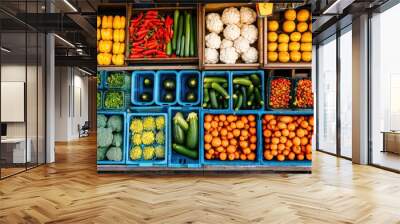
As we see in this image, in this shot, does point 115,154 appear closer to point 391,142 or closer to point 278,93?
point 278,93

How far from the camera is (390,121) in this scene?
6.62 m

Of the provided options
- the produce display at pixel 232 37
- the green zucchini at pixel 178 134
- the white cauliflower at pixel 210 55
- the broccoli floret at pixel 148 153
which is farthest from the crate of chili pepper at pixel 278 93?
the broccoli floret at pixel 148 153

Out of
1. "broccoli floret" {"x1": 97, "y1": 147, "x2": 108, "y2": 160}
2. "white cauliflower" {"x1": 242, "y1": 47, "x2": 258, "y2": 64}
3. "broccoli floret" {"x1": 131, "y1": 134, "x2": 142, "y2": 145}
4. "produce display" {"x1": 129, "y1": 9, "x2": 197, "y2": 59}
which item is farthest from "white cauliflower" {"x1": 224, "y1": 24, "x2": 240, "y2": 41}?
"broccoli floret" {"x1": 97, "y1": 147, "x2": 108, "y2": 160}

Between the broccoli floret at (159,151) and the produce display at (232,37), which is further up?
the produce display at (232,37)

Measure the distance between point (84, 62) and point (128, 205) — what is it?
8605mm

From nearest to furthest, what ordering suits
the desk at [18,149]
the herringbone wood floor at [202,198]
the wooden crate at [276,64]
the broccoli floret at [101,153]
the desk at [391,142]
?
the herringbone wood floor at [202,198]
the wooden crate at [276,64]
the broccoli floret at [101,153]
the desk at [18,149]
the desk at [391,142]

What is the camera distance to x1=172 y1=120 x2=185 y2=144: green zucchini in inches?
223

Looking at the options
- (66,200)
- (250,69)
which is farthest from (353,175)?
(66,200)

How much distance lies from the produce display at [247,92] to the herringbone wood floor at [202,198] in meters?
1.11

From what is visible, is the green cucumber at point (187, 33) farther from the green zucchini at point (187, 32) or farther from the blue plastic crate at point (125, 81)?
the blue plastic crate at point (125, 81)

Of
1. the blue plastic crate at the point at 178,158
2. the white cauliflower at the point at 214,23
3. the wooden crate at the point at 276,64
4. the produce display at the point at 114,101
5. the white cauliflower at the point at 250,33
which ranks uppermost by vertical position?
the white cauliflower at the point at 214,23

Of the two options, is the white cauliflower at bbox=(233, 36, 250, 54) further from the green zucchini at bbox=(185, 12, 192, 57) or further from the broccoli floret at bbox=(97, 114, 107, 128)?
the broccoli floret at bbox=(97, 114, 107, 128)

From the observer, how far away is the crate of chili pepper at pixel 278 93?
5.64 m

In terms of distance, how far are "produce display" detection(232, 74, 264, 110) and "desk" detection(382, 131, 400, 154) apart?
9.78 feet
